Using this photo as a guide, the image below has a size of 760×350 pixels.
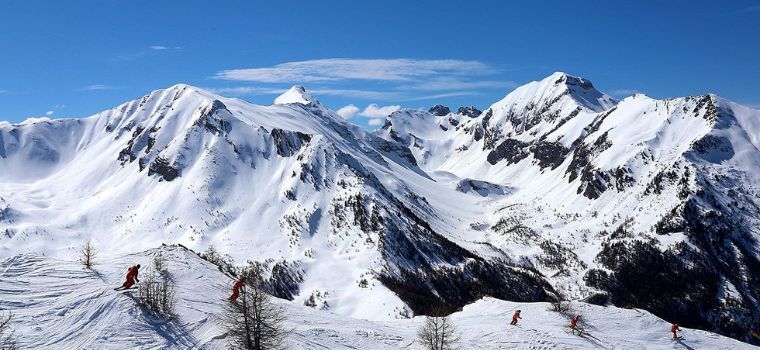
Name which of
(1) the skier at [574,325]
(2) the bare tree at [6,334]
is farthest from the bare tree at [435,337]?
(2) the bare tree at [6,334]

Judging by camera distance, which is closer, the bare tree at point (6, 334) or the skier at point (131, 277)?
the bare tree at point (6, 334)

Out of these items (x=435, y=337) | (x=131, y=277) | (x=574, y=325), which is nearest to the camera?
(x=131, y=277)

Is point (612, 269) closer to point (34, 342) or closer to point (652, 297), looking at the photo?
point (652, 297)

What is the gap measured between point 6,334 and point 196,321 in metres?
12.2

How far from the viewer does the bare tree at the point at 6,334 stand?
3583 cm

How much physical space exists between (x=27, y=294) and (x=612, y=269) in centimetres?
18948

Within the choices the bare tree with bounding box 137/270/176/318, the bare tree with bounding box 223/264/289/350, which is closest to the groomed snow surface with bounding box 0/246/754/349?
the bare tree with bounding box 137/270/176/318

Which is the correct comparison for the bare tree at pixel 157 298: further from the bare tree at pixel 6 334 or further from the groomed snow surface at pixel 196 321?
the bare tree at pixel 6 334

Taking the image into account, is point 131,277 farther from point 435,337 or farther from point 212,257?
point 212,257

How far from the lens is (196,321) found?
43500 millimetres

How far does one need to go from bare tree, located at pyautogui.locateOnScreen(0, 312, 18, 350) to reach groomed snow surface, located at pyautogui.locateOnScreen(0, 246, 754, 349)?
1.78ft

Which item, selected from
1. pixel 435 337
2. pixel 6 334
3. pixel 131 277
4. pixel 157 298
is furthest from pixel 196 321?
pixel 435 337

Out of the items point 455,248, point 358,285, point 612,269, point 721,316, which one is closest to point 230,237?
point 358,285

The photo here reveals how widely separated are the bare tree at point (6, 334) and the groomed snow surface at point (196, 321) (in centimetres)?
54
